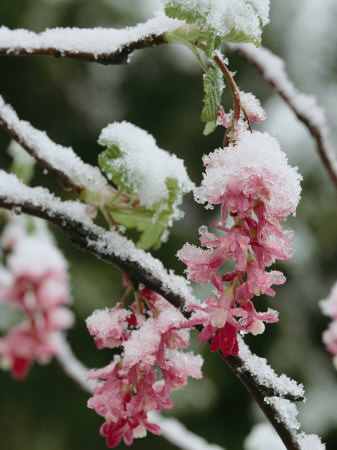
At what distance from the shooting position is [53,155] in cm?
62

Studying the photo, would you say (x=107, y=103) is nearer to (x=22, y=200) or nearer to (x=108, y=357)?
(x=108, y=357)

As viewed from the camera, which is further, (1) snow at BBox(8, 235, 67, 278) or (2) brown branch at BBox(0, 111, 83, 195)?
(1) snow at BBox(8, 235, 67, 278)

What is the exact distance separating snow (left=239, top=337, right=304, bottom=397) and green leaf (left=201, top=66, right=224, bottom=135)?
0.18m

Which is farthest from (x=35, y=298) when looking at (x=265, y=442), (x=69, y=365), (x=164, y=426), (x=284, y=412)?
(x=284, y=412)

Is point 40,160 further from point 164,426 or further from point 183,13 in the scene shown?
point 164,426

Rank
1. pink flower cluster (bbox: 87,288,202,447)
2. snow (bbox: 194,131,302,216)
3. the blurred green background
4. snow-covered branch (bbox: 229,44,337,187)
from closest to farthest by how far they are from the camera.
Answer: snow (bbox: 194,131,302,216), pink flower cluster (bbox: 87,288,202,447), snow-covered branch (bbox: 229,44,337,187), the blurred green background

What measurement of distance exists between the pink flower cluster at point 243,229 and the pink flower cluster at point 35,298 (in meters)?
1.10

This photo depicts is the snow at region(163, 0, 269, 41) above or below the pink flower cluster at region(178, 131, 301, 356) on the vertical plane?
above

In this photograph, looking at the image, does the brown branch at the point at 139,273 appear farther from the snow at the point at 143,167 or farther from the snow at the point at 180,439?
the snow at the point at 180,439

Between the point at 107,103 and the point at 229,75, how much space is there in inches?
180

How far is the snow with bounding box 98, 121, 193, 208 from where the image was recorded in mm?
609

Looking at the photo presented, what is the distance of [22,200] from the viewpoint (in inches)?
21.1

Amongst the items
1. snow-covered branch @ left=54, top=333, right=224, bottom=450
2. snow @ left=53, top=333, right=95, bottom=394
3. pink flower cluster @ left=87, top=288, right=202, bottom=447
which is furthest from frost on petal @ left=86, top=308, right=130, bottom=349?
snow @ left=53, top=333, right=95, bottom=394

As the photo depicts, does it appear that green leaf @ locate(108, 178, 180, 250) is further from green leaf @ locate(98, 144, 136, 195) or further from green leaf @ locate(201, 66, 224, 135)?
green leaf @ locate(201, 66, 224, 135)
